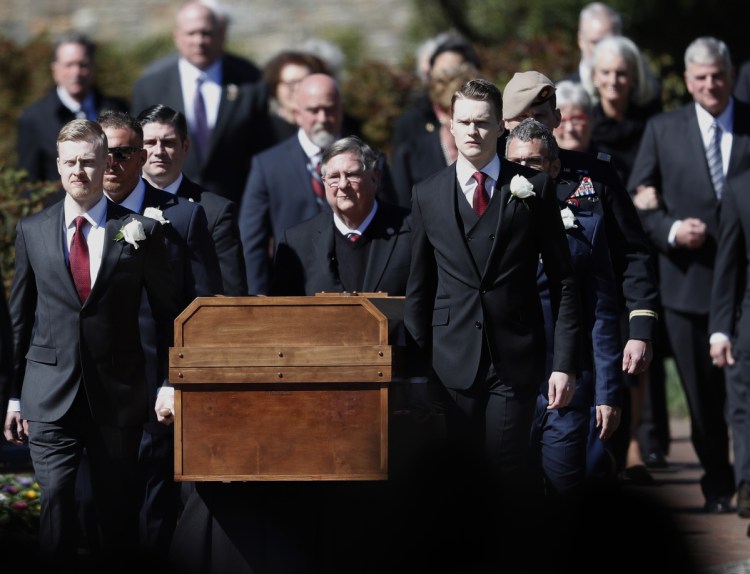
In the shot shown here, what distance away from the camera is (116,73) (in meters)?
18.9

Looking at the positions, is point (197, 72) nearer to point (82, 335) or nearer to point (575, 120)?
point (575, 120)

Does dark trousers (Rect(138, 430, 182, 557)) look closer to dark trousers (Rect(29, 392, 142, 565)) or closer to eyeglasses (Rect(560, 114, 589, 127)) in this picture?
dark trousers (Rect(29, 392, 142, 565))

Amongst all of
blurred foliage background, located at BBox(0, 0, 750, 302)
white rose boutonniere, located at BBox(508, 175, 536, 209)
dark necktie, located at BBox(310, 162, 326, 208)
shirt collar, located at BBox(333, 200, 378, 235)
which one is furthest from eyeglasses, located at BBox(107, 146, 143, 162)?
blurred foliage background, located at BBox(0, 0, 750, 302)

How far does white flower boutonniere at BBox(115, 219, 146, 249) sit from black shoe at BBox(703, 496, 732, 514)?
4.03 meters

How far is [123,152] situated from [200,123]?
150 inches

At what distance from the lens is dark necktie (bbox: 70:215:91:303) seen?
289 inches

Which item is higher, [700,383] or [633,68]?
[633,68]

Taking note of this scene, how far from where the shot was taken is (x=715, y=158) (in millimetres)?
10562

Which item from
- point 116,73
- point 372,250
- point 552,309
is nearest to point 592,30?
point 372,250

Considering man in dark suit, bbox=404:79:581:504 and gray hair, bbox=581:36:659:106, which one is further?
gray hair, bbox=581:36:659:106

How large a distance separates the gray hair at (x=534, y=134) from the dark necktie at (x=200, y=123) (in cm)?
429

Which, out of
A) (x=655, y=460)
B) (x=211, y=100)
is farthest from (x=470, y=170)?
(x=211, y=100)

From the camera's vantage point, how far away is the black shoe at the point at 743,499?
30.9 feet

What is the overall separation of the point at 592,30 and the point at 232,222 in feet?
14.2
